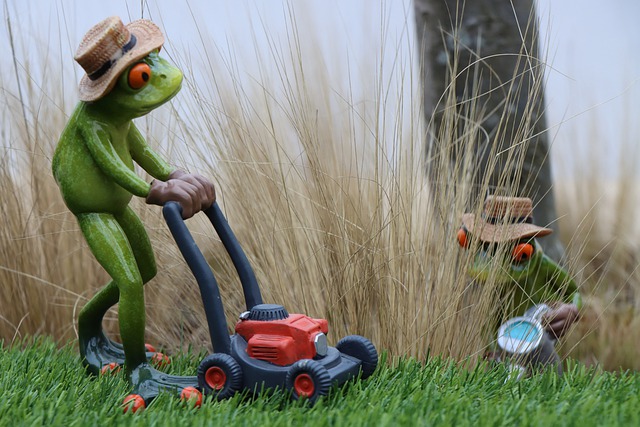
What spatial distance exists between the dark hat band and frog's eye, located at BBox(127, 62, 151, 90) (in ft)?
0.16

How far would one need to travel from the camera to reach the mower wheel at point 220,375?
204 centimetres

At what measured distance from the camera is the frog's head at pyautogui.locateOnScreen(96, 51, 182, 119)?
7.05ft

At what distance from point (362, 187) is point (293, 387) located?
3.10ft

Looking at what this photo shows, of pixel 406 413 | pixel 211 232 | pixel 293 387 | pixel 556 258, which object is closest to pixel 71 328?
pixel 211 232

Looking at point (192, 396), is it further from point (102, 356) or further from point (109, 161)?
point (109, 161)

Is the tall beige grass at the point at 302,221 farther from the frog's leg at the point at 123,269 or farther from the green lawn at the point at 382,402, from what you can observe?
the frog's leg at the point at 123,269

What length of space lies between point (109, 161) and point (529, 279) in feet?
4.77

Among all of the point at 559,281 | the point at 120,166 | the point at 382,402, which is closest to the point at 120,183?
the point at 120,166

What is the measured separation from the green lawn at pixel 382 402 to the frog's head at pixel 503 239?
37 cm

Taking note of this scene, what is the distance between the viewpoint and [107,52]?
211 cm

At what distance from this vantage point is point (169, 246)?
2959mm

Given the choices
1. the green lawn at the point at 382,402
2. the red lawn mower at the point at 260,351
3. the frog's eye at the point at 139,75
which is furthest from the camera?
the frog's eye at the point at 139,75

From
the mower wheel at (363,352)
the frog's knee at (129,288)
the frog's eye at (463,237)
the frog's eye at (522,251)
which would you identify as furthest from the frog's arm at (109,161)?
the frog's eye at (522,251)

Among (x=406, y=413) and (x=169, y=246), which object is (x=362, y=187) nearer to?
(x=169, y=246)
